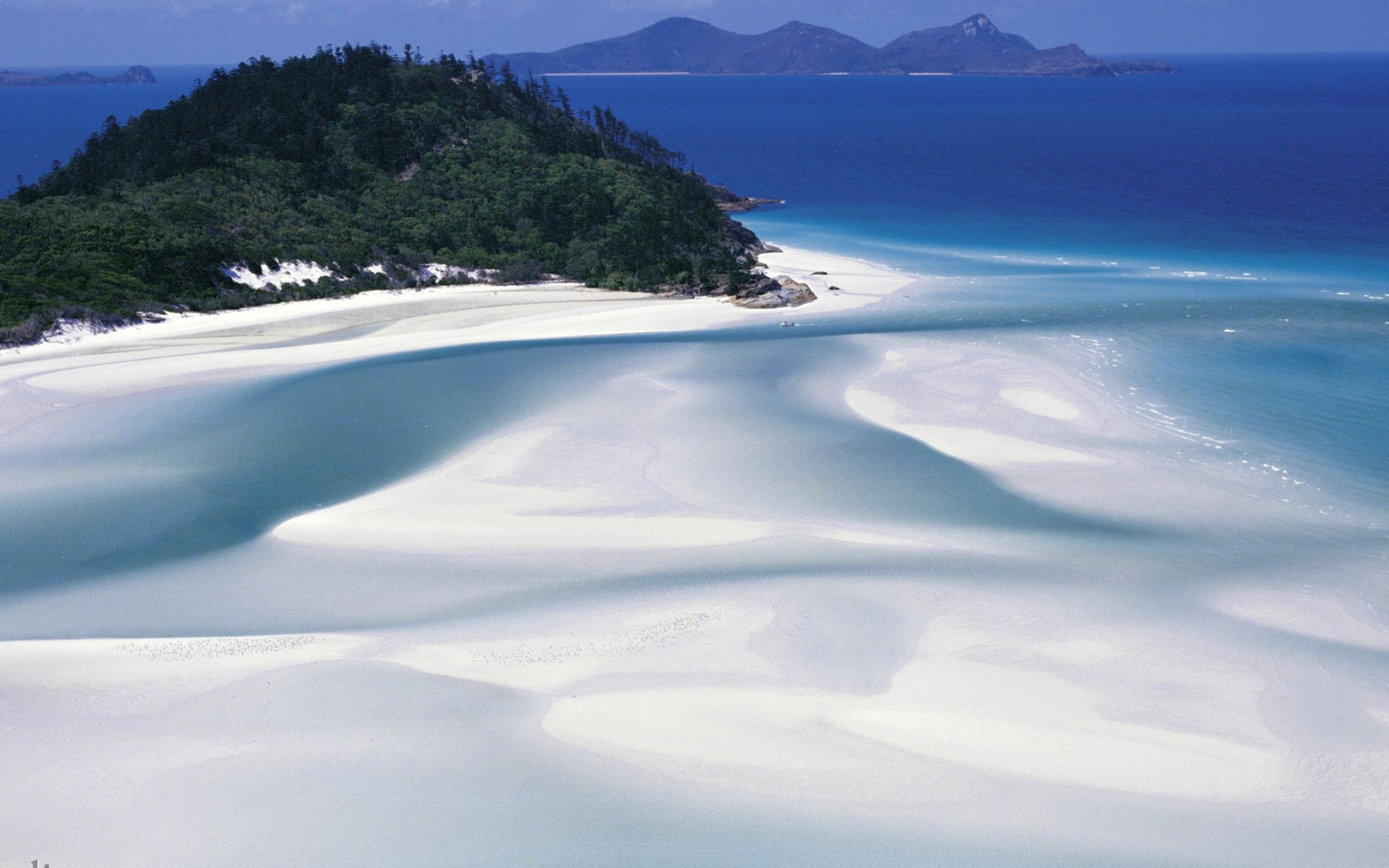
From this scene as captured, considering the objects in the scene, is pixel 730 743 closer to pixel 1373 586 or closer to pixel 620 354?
pixel 1373 586

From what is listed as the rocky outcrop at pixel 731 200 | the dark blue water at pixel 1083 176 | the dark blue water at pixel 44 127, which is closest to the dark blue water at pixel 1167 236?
the dark blue water at pixel 1083 176

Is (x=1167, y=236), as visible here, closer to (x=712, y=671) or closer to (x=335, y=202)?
(x=335, y=202)

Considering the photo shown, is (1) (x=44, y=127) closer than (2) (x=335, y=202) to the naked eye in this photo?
No

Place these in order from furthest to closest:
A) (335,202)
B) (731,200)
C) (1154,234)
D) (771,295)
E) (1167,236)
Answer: (731,200)
(1154,234)
(1167,236)
(335,202)
(771,295)

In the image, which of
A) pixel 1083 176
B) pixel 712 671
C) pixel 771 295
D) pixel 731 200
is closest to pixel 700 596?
pixel 712 671

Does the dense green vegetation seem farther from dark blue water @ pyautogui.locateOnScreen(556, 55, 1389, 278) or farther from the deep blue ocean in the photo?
dark blue water @ pyautogui.locateOnScreen(556, 55, 1389, 278)

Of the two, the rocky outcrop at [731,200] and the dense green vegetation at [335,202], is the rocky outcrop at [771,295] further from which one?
the rocky outcrop at [731,200]
